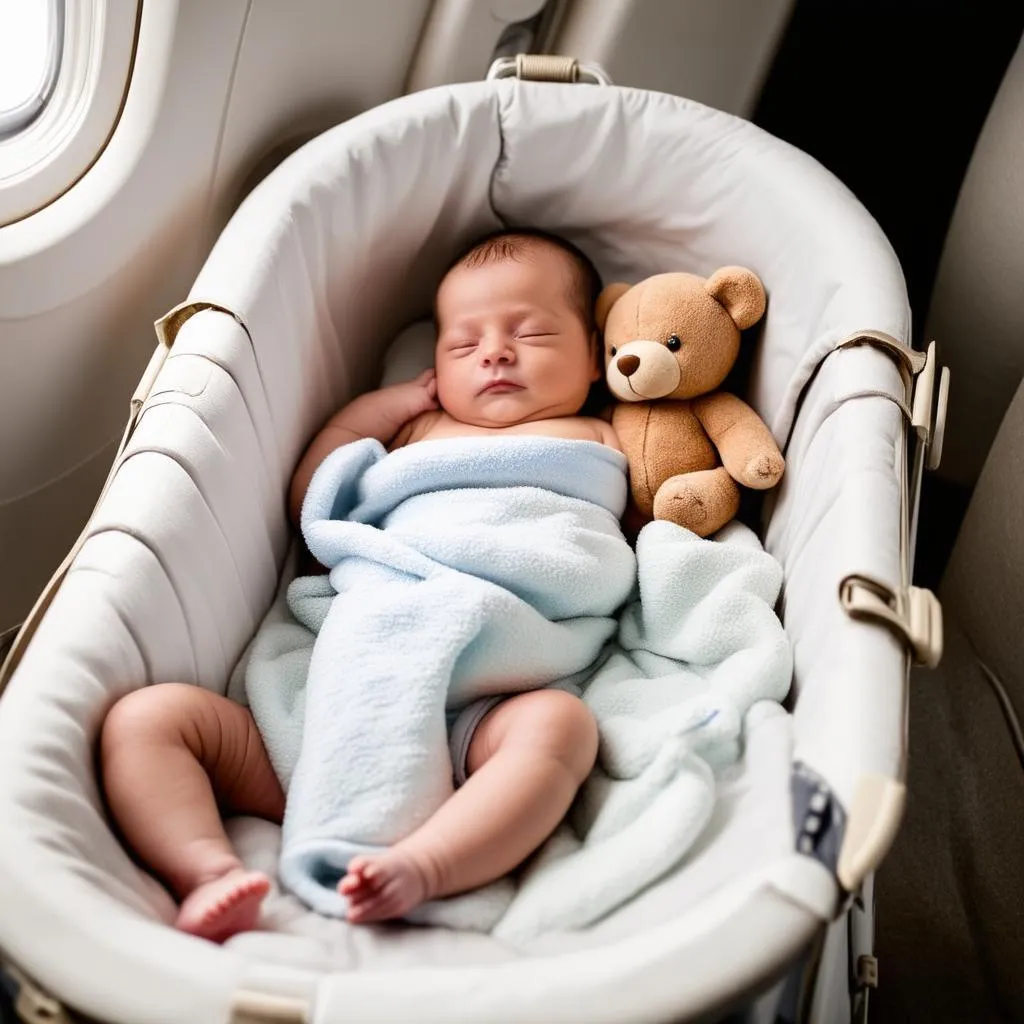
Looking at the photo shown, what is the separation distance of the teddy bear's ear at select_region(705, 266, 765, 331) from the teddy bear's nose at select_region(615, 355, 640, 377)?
141 mm

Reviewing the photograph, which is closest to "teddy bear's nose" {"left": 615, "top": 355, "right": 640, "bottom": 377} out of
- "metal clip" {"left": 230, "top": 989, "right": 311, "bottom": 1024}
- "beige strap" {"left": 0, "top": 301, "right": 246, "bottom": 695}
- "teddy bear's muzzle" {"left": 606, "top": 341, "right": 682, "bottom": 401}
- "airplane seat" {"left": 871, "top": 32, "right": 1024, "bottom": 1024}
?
"teddy bear's muzzle" {"left": 606, "top": 341, "right": 682, "bottom": 401}

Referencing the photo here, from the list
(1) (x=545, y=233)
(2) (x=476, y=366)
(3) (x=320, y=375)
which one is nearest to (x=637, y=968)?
(2) (x=476, y=366)

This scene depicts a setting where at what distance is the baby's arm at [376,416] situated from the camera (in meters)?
1.27

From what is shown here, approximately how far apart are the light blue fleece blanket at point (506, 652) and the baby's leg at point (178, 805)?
0.07 m

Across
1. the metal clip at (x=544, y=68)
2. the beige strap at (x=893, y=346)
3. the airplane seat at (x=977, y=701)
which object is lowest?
the airplane seat at (x=977, y=701)

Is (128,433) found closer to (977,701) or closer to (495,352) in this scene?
(495,352)

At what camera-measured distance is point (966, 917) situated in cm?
134

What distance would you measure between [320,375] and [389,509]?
230mm

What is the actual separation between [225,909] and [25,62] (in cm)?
94

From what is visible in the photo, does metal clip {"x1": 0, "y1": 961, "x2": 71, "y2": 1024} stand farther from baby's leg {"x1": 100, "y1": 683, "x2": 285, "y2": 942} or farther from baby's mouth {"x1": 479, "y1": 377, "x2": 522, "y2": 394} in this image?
baby's mouth {"x1": 479, "y1": 377, "x2": 522, "y2": 394}

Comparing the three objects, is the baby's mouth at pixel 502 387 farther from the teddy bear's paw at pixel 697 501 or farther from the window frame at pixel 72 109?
the window frame at pixel 72 109

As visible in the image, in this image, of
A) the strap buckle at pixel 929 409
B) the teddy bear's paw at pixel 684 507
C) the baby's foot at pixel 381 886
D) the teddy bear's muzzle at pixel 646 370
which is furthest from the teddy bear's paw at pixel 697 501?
the baby's foot at pixel 381 886

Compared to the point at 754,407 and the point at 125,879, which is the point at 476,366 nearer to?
the point at 754,407

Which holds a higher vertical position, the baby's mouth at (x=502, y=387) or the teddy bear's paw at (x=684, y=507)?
the baby's mouth at (x=502, y=387)
